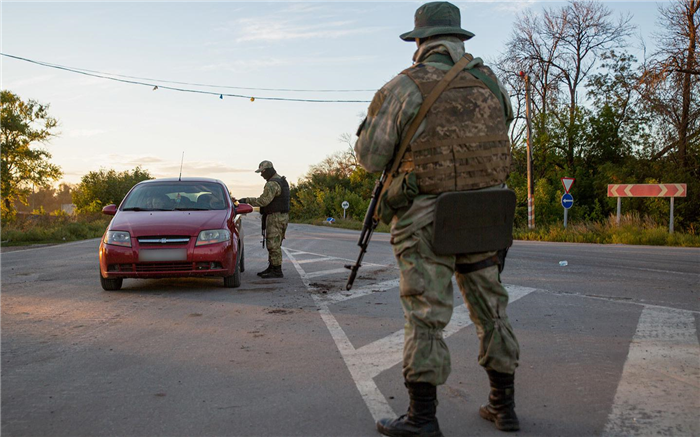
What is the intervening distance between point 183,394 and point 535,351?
8.26 ft

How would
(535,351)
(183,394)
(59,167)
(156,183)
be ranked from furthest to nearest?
1. (59,167)
2. (156,183)
3. (535,351)
4. (183,394)

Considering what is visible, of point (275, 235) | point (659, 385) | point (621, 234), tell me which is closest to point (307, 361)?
point (659, 385)

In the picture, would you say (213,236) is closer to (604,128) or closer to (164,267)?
(164,267)

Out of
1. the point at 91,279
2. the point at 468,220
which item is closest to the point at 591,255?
the point at 91,279

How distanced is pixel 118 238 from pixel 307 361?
431 cm

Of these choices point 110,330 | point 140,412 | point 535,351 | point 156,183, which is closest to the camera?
point 140,412

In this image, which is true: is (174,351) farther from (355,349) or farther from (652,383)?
(652,383)

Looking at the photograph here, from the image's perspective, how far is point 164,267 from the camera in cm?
753

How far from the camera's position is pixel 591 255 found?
1270 centimetres

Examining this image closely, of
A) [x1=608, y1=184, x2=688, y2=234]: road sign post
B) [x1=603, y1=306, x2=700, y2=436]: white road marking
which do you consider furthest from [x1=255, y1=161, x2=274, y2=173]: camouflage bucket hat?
[x1=608, y1=184, x2=688, y2=234]: road sign post

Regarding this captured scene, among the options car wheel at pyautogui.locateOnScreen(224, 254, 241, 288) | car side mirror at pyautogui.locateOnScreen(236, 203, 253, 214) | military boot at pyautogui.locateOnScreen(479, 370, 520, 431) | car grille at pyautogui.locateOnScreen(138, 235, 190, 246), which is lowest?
car wheel at pyautogui.locateOnScreen(224, 254, 241, 288)

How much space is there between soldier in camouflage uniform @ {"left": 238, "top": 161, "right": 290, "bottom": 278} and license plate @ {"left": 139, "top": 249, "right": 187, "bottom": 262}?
6.04 feet

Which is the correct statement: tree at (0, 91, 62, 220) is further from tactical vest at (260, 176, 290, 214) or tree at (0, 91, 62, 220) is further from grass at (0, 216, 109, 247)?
tactical vest at (260, 176, 290, 214)

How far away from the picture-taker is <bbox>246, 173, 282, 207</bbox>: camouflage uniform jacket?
9070mm
